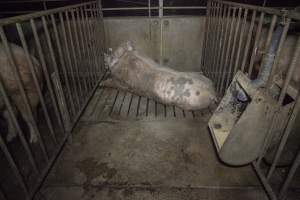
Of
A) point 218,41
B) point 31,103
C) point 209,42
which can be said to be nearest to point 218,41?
point 218,41

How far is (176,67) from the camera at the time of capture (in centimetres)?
420

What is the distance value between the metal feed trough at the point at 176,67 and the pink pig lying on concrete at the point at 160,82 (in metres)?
0.35

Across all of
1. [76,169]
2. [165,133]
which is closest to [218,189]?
[165,133]

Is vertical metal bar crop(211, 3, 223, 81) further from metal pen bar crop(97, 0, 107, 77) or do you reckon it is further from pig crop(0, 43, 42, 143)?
pig crop(0, 43, 42, 143)

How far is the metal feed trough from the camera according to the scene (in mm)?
1608

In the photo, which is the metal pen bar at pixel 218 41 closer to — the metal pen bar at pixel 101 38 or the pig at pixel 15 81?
the metal pen bar at pixel 101 38

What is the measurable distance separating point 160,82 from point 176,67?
135cm

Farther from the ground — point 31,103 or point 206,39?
point 206,39

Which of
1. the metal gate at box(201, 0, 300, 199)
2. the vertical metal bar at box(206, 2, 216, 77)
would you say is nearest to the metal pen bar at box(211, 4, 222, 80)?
the metal gate at box(201, 0, 300, 199)

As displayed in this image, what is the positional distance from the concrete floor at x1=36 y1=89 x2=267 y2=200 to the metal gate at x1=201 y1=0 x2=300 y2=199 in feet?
1.31

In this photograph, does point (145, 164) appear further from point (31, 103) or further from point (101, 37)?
point (101, 37)

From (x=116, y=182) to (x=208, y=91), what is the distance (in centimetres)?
167

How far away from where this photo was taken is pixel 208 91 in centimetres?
289

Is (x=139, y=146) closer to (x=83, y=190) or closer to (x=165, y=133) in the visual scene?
(x=165, y=133)
